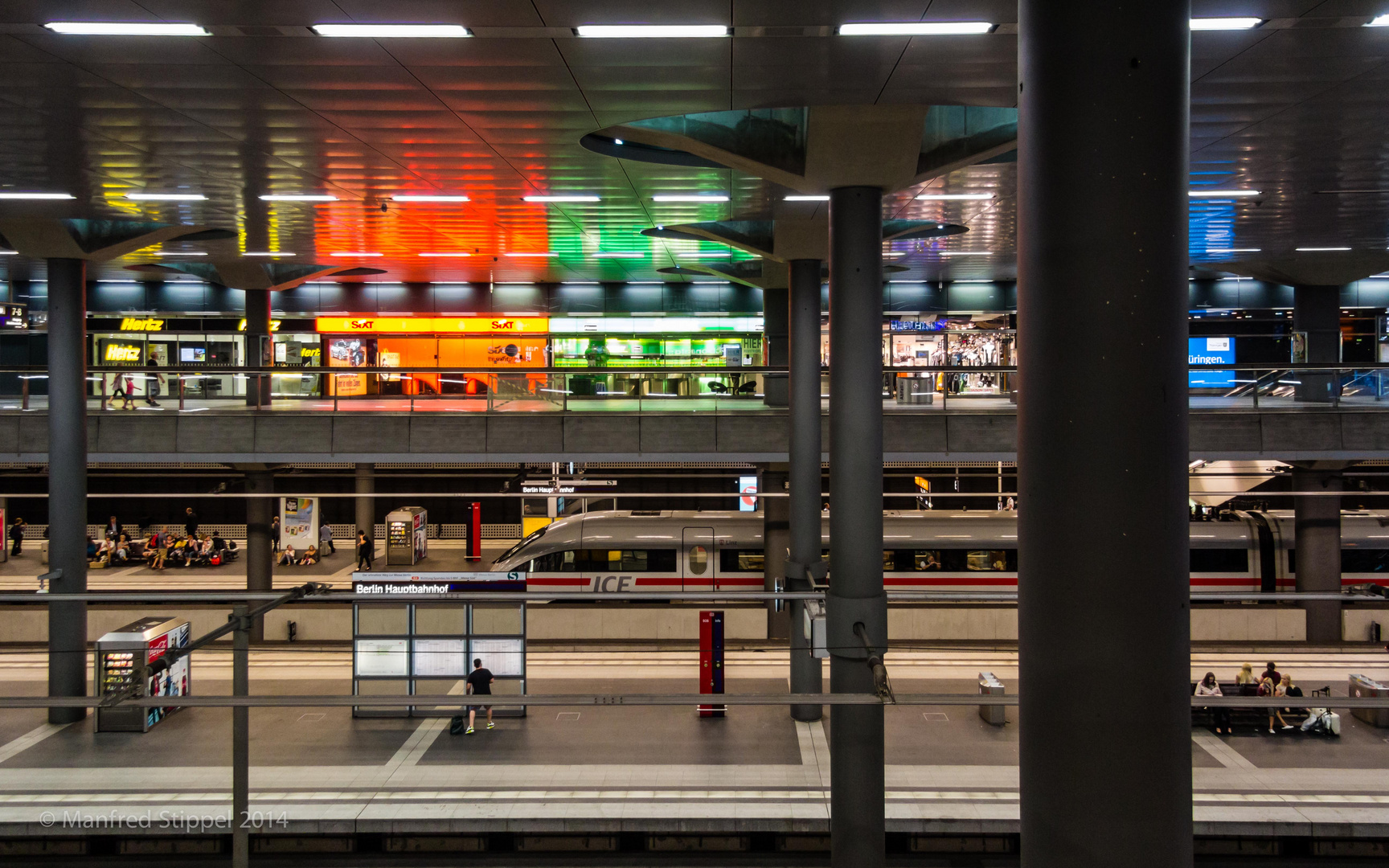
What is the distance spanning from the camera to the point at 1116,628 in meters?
1.38

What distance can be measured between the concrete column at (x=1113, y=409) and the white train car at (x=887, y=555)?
40.7ft

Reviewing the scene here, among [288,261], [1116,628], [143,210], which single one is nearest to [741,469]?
[288,261]

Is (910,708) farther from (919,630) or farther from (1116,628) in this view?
(1116,628)

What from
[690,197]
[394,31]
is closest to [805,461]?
[690,197]

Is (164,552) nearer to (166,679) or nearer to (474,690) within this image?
(166,679)

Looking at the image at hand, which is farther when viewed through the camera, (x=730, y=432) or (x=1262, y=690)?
(x=730, y=432)

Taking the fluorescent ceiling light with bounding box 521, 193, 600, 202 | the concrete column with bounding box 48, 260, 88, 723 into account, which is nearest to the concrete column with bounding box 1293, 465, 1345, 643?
the fluorescent ceiling light with bounding box 521, 193, 600, 202

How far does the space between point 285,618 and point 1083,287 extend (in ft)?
44.4

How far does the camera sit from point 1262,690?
8.64 metres

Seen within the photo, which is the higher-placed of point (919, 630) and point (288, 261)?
point (288, 261)

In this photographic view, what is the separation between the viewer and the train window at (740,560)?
13.9 metres

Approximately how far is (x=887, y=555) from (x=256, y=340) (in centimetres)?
1058

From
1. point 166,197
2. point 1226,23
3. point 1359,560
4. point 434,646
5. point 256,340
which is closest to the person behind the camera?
point 1226,23

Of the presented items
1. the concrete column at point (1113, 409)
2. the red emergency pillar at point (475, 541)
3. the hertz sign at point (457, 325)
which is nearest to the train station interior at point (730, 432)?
the concrete column at point (1113, 409)
